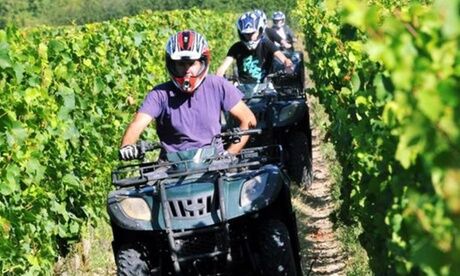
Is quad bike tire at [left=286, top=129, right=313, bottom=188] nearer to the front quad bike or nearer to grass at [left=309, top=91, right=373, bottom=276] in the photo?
grass at [left=309, top=91, right=373, bottom=276]

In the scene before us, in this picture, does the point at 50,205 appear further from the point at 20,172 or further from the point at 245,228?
the point at 245,228

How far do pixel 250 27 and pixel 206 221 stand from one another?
6218 mm

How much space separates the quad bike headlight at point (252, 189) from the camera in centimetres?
582

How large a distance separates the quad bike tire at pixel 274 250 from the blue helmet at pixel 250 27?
5980 millimetres

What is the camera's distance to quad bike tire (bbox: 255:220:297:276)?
5844mm

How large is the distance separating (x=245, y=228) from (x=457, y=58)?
12.1 ft

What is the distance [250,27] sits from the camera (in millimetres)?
11672

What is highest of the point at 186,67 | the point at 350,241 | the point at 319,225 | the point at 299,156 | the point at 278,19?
the point at 278,19

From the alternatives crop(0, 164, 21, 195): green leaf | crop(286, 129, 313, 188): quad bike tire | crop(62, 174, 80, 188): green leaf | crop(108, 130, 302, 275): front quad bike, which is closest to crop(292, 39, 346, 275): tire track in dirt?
crop(286, 129, 313, 188): quad bike tire

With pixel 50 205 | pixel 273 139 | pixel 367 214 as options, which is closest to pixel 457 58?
pixel 367 214

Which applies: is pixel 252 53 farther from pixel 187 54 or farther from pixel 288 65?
pixel 187 54

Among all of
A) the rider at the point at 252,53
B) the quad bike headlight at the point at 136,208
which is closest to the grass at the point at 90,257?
the quad bike headlight at the point at 136,208

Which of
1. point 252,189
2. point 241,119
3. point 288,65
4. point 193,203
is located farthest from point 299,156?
point 193,203

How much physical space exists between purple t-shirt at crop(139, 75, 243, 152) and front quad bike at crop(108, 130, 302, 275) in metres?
0.55
